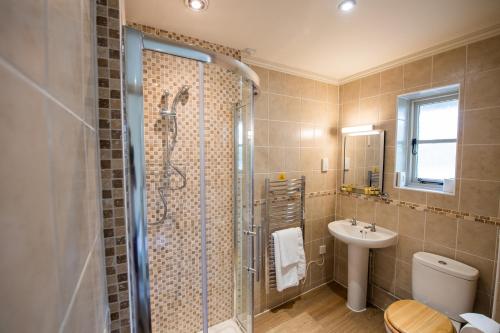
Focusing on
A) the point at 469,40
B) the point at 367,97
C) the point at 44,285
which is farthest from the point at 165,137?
the point at 469,40

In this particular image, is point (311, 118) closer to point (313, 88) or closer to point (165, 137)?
point (313, 88)

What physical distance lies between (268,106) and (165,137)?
1.06m

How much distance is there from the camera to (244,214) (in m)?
1.76

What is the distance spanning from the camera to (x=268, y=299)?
2176 millimetres

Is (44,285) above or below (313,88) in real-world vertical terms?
below

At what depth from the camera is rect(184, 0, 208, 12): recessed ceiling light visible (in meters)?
1.26

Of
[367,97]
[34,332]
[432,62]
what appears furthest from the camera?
[367,97]

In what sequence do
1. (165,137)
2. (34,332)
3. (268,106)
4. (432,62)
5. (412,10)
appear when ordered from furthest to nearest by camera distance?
(268,106) → (432,62) → (165,137) → (412,10) → (34,332)

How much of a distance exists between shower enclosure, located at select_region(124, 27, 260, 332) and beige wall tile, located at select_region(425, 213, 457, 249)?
4.96 feet

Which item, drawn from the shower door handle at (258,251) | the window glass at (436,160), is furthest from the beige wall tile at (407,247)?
the shower door handle at (258,251)

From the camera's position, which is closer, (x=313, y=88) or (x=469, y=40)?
(x=469, y=40)

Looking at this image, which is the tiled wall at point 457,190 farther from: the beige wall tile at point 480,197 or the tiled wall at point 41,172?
the tiled wall at point 41,172

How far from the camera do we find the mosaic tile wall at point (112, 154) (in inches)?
24.1

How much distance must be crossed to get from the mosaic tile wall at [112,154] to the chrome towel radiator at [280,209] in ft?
4.97
